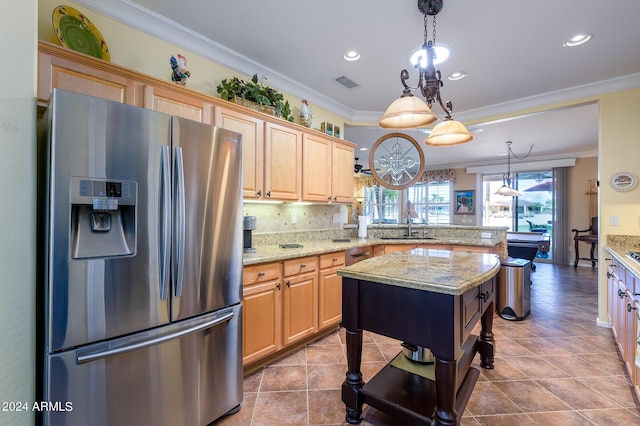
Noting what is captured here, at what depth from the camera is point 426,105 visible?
5.84 ft

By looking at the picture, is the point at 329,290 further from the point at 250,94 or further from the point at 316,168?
the point at 250,94

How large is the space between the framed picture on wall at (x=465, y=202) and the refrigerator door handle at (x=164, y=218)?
8.64 metres

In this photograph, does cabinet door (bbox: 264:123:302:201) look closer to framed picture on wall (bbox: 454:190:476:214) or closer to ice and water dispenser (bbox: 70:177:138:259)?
ice and water dispenser (bbox: 70:177:138:259)

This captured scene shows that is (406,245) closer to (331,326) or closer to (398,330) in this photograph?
(331,326)

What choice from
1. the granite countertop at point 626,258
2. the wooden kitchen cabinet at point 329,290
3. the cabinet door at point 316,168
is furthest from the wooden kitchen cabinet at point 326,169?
the granite countertop at point 626,258

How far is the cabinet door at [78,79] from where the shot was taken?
5.04 ft

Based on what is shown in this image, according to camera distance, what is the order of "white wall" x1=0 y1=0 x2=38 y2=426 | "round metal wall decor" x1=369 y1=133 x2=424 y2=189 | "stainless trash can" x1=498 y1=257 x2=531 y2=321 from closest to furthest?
"white wall" x1=0 y1=0 x2=38 y2=426, "stainless trash can" x1=498 y1=257 x2=531 y2=321, "round metal wall decor" x1=369 y1=133 x2=424 y2=189

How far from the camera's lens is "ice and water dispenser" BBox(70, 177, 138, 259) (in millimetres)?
1252

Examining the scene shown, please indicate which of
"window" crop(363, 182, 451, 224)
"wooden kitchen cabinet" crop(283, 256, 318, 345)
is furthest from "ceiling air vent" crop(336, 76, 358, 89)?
"window" crop(363, 182, 451, 224)

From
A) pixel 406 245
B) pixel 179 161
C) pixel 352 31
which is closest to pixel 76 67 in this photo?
pixel 179 161

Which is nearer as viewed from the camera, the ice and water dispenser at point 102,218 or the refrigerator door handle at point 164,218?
the ice and water dispenser at point 102,218

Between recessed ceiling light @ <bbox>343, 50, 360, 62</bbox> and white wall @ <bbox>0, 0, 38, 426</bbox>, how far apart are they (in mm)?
2158

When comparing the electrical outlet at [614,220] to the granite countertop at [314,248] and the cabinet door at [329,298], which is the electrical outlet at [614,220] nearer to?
the granite countertop at [314,248]

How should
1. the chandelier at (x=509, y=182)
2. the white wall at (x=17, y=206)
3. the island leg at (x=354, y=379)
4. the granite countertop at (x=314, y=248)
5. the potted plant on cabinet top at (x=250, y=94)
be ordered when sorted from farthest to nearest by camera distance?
the chandelier at (x=509, y=182), the potted plant on cabinet top at (x=250, y=94), the granite countertop at (x=314, y=248), the island leg at (x=354, y=379), the white wall at (x=17, y=206)
